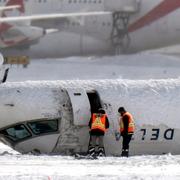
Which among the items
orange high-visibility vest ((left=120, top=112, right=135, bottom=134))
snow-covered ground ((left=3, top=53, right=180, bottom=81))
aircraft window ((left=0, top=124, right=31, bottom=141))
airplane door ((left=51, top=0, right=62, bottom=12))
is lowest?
snow-covered ground ((left=3, top=53, right=180, bottom=81))

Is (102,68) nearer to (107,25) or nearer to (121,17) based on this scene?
(107,25)

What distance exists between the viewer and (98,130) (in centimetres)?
1730

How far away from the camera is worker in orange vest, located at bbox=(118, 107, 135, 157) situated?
691 inches

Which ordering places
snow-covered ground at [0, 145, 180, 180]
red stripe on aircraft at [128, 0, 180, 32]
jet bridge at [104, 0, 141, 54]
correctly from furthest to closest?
jet bridge at [104, 0, 141, 54], red stripe on aircraft at [128, 0, 180, 32], snow-covered ground at [0, 145, 180, 180]

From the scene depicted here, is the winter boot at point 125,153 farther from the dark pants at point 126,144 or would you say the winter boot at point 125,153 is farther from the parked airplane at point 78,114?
the parked airplane at point 78,114

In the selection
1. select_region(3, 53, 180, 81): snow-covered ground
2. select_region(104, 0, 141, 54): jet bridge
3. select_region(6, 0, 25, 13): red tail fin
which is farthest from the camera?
select_region(104, 0, 141, 54): jet bridge

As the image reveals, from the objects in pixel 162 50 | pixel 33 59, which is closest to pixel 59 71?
pixel 33 59

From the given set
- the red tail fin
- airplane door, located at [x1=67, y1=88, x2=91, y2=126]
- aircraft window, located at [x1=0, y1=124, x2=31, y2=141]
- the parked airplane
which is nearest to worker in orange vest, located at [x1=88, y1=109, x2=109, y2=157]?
airplane door, located at [x1=67, y1=88, x2=91, y2=126]

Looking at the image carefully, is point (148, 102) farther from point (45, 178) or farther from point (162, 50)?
point (162, 50)

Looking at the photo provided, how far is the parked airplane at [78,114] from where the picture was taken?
17703 millimetres

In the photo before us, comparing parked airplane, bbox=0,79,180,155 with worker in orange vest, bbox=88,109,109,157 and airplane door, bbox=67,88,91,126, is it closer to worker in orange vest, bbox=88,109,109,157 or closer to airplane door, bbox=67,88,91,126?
airplane door, bbox=67,88,91,126

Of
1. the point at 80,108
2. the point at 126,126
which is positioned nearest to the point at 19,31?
the point at 80,108

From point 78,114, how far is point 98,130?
76 centimetres

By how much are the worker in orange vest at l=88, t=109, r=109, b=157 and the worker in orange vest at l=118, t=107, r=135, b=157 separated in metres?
0.45
